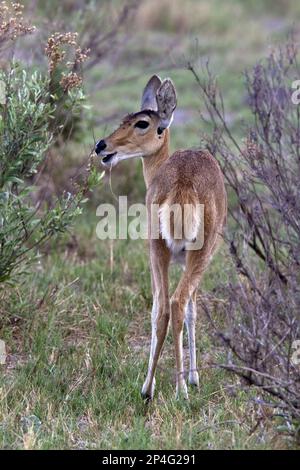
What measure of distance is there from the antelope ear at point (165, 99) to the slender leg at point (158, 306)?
117 centimetres

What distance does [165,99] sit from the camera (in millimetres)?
7168

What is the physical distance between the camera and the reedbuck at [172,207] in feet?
20.3

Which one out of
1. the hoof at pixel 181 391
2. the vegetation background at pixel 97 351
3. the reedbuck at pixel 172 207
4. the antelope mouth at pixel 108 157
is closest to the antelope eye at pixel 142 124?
the reedbuck at pixel 172 207

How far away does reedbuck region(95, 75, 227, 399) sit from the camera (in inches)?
244

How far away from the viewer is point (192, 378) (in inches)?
259

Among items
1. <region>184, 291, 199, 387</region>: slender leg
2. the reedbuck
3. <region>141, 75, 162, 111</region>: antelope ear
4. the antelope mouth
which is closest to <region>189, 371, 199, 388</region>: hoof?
the reedbuck

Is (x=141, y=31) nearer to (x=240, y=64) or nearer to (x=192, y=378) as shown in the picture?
(x=240, y=64)

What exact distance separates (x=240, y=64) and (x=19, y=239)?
10.8 meters

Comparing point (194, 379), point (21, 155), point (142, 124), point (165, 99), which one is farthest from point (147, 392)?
point (165, 99)

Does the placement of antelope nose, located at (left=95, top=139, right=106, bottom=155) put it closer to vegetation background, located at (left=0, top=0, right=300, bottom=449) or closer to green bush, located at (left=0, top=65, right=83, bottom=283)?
green bush, located at (left=0, top=65, right=83, bottom=283)

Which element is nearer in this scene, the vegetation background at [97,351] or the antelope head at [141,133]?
the vegetation background at [97,351]

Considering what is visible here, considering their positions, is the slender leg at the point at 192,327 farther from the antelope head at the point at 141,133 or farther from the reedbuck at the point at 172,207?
the antelope head at the point at 141,133
